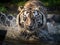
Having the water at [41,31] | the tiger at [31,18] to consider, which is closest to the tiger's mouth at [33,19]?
the tiger at [31,18]

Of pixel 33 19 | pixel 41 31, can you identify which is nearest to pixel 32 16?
pixel 33 19

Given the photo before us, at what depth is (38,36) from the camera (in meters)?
7.32

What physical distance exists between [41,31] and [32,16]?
0.45 m

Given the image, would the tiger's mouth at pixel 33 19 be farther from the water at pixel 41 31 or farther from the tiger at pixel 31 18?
the water at pixel 41 31

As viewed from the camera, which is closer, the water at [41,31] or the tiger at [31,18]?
the tiger at [31,18]

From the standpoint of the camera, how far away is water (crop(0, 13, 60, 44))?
7211 millimetres

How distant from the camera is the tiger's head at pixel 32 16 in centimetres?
705

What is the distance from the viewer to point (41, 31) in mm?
7363

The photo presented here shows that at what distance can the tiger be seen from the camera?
7051 millimetres

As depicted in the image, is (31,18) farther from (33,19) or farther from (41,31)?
(41,31)

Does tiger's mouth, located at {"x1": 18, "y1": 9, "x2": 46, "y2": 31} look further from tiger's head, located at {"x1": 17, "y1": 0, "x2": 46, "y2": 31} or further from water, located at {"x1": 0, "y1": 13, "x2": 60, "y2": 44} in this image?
water, located at {"x1": 0, "y1": 13, "x2": 60, "y2": 44}

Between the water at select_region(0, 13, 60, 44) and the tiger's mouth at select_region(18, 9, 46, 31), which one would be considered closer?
the tiger's mouth at select_region(18, 9, 46, 31)

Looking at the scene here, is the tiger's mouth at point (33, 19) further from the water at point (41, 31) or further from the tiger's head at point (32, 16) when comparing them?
the water at point (41, 31)

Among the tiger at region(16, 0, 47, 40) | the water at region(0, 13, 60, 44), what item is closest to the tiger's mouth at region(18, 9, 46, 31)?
the tiger at region(16, 0, 47, 40)
